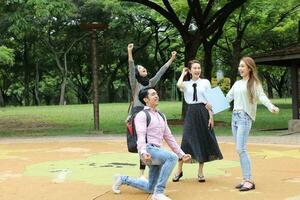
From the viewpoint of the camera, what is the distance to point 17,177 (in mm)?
8781

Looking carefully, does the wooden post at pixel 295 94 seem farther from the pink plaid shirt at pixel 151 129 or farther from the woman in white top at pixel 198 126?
the pink plaid shirt at pixel 151 129

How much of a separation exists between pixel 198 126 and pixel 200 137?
0.55 feet

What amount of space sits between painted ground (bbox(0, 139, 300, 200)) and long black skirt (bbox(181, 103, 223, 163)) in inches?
17.4

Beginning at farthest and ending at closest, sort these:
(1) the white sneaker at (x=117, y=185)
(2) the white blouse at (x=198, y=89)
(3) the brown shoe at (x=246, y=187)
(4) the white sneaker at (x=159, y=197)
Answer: (2) the white blouse at (x=198, y=89) → (3) the brown shoe at (x=246, y=187) → (1) the white sneaker at (x=117, y=185) → (4) the white sneaker at (x=159, y=197)

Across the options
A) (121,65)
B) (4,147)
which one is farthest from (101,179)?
(121,65)

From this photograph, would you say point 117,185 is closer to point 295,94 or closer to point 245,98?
point 245,98

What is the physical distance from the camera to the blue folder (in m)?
7.87

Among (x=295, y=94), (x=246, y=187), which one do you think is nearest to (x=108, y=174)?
(x=246, y=187)

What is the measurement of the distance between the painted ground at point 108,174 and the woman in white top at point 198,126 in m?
0.44

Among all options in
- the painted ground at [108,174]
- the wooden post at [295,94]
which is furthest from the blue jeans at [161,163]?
the wooden post at [295,94]

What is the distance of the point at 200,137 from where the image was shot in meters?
7.96

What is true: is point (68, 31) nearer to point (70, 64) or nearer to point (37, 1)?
point (70, 64)

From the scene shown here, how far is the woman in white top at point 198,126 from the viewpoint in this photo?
7.94 metres

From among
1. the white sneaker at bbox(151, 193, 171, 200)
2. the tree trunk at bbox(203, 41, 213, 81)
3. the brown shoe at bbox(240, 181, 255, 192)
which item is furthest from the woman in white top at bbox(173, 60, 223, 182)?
the tree trunk at bbox(203, 41, 213, 81)
